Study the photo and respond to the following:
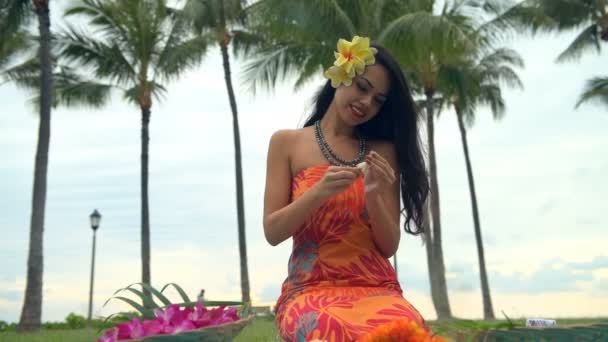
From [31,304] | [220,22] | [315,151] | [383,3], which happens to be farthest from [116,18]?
[315,151]

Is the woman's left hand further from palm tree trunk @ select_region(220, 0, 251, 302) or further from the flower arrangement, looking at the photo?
palm tree trunk @ select_region(220, 0, 251, 302)

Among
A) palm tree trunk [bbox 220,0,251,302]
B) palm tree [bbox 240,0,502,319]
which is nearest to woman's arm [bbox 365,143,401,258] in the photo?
palm tree [bbox 240,0,502,319]

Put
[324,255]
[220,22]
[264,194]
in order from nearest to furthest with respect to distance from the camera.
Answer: [324,255]
[264,194]
[220,22]

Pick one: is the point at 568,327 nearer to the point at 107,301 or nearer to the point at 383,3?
the point at 107,301

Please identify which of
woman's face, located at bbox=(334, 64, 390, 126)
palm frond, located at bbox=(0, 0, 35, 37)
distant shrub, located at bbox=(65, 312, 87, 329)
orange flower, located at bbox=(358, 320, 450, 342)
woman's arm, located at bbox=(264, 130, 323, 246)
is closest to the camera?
orange flower, located at bbox=(358, 320, 450, 342)

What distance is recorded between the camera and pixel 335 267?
268 centimetres

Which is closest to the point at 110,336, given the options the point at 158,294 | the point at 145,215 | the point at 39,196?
the point at 158,294

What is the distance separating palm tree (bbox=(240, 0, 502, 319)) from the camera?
14328 mm

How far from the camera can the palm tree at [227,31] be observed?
16969 mm

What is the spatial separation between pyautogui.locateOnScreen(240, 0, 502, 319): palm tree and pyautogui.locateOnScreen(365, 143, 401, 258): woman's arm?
11.6m

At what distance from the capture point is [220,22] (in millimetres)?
18359

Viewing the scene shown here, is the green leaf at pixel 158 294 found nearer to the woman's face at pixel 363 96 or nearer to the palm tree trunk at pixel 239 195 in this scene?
the woman's face at pixel 363 96

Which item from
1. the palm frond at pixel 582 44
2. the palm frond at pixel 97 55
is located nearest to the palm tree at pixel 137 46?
the palm frond at pixel 97 55

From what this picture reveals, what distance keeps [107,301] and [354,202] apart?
126 cm
